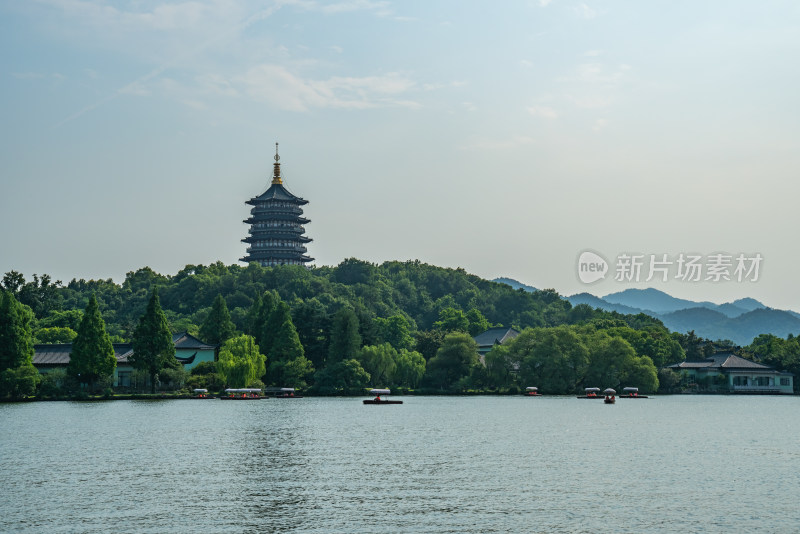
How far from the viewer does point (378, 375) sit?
9569 centimetres

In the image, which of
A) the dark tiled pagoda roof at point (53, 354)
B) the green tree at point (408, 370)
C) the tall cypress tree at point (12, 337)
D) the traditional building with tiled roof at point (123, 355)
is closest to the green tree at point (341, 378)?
the green tree at point (408, 370)

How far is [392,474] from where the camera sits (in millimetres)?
33281

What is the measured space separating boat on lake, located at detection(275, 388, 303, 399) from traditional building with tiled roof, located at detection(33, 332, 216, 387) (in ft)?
38.3

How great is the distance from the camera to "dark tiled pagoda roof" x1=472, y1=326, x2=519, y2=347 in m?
122

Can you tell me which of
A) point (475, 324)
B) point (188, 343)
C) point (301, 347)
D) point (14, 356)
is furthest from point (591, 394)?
point (14, 356)

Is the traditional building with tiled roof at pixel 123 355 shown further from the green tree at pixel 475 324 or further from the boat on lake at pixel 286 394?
the green tree at pixel 475 324

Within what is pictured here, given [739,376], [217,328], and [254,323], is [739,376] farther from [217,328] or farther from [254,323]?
[217,328]

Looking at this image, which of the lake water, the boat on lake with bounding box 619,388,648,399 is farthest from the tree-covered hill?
the lake water

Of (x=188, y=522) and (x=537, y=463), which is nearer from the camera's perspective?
(x=188, y=522)

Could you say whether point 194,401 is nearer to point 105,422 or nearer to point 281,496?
point 105,422

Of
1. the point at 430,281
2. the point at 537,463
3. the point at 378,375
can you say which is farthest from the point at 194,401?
the point at 430,281

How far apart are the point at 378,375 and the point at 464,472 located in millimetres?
62136

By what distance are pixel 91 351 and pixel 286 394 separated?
19.4m

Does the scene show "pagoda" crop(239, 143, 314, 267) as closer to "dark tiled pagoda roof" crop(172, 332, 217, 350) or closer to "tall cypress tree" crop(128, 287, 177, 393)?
"dark tiled pagoda roof" crop(172, 332, 217, 350)
